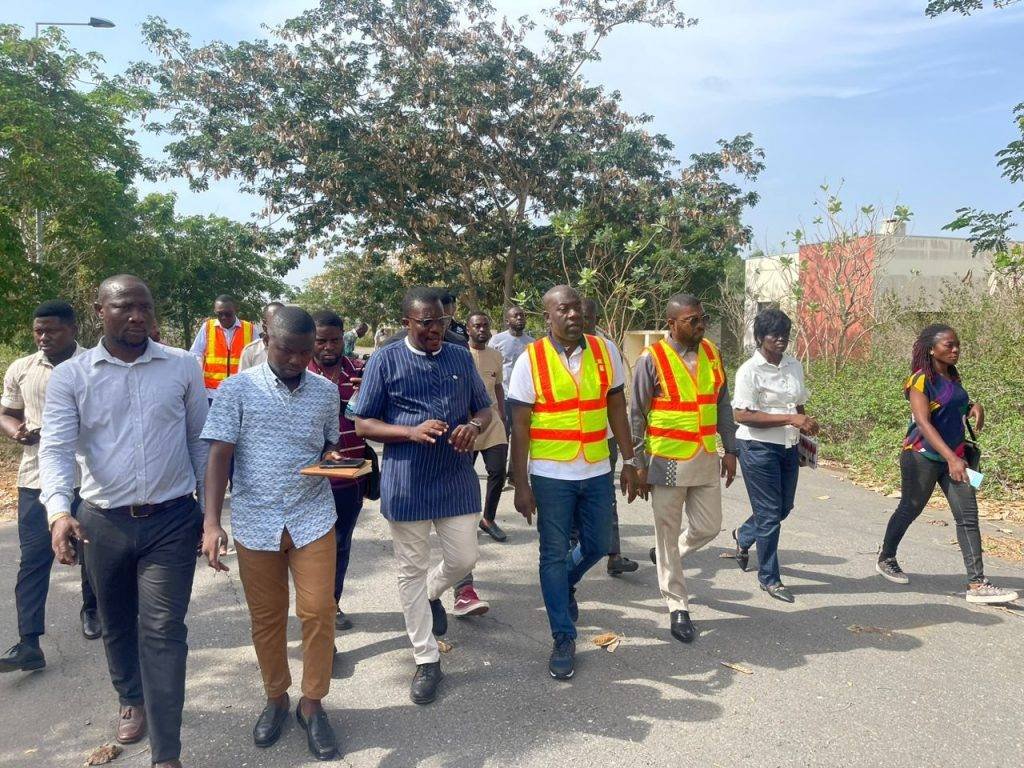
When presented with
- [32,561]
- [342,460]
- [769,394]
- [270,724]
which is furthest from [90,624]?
[769,394]

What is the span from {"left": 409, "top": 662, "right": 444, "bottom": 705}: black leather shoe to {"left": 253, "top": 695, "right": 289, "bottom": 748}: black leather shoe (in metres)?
0.60

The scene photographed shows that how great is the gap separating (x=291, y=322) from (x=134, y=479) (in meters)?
0.90

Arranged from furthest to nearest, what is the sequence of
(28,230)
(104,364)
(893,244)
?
(28,230)
(893,244)
(104,364)

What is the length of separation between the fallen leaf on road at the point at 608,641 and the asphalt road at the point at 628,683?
6cm

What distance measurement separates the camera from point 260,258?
27.8 meters

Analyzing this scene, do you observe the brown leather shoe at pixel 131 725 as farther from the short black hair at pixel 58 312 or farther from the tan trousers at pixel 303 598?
the short black hair at pixel 58 312

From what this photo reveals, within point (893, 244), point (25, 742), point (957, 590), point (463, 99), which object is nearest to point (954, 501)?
point (957, 590)

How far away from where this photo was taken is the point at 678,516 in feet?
14.4

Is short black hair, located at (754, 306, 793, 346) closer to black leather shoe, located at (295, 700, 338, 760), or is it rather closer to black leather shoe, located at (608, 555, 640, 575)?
black leather shoe, located at (608, 555, 640, 575)

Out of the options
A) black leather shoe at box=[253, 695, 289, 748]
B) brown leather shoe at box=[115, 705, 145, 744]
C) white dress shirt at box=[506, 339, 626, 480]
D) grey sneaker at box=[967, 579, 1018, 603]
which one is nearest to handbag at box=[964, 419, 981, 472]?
grey sneaker at box=[967, 579, 1018, 603]

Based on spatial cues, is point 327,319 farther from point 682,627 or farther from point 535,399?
point 682,627

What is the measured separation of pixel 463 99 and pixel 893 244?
9717mm

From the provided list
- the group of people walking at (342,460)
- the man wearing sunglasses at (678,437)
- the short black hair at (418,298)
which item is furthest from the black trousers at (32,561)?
the man wearing sunglasses at (678,437)

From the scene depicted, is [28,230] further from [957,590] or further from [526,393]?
[957,590]
